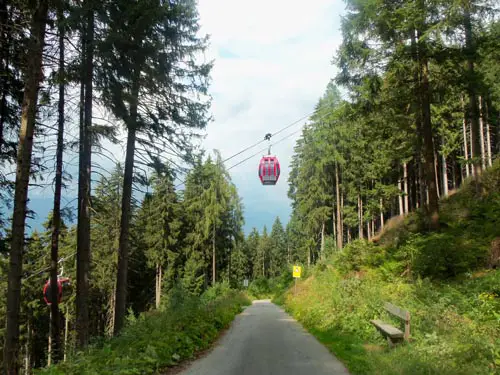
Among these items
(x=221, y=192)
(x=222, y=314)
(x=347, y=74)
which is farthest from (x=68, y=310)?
(x=347, y=74)

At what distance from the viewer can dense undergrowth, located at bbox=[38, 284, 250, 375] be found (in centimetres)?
656

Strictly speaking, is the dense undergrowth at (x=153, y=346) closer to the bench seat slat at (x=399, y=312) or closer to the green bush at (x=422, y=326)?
the green bush at (x=422, y=326)

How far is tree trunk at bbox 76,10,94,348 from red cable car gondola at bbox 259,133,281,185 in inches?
224

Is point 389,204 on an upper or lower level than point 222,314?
upper

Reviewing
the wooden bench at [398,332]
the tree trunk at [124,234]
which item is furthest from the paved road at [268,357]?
the tree trunk at [124,234]

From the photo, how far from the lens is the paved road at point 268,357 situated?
23.9 feet

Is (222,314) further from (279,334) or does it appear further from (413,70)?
(413,70)

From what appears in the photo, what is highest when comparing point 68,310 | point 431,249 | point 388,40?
point 388,40

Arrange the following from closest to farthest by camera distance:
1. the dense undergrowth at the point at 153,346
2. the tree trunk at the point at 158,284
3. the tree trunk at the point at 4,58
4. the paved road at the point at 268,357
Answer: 1. the dense undergrowth at the point at 153,346
2. the paved road at the point at 268,357
3. the tree trunk at the point at 4,58
4. the tree trunk at the point at 158,284

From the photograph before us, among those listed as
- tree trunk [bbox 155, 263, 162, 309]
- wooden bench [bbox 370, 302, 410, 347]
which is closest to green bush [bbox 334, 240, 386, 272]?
wooden bench [bbox 370, 302, 410, 347]

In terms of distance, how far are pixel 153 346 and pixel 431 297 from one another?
6770 mm

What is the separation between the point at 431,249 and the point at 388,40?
7714 millimetres

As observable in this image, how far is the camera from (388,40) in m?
14.0

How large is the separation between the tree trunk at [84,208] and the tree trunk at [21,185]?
97.6 inches
